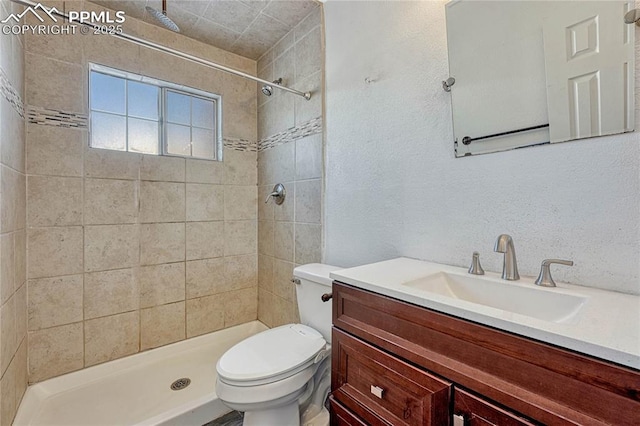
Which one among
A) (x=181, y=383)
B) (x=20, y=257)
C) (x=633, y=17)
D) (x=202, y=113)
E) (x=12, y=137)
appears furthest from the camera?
(x=202, y=113)

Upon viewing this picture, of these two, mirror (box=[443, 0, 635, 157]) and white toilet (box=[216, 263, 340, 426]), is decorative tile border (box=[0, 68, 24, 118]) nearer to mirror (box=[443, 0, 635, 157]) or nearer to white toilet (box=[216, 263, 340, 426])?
white toilet (box=[216, 263, 340, 426])

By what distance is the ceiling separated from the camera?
1695 mm

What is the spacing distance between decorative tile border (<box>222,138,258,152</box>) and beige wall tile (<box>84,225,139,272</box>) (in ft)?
2.91

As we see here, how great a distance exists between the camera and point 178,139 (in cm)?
211

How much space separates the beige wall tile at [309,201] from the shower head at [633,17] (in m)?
1.35

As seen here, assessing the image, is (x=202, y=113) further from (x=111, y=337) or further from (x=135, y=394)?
(x=135, y=394)

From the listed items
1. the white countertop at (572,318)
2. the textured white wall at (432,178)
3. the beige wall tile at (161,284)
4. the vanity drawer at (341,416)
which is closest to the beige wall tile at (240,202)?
the beige wall tile at (161,284)

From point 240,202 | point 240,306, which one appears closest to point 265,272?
point 240,306

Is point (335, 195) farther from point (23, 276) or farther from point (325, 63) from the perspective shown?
point (23, 276)

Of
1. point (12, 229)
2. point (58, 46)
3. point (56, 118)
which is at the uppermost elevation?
point (58, 46)

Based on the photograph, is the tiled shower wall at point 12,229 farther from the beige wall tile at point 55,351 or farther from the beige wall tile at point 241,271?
the beige wall tile at point 241,271

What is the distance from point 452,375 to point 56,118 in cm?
223

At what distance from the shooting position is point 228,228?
2.23 meters

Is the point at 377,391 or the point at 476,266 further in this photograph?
the point at 476,266
